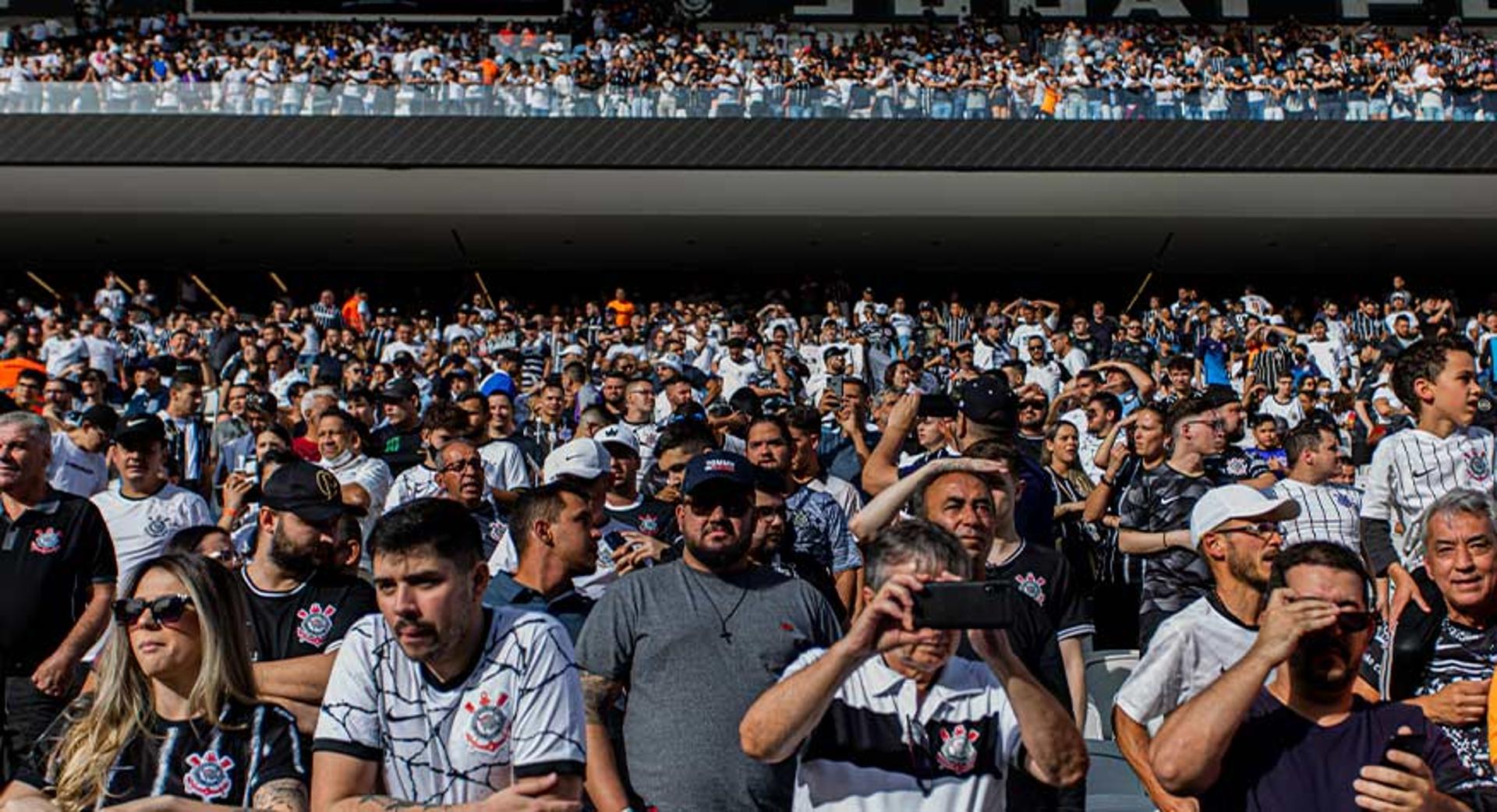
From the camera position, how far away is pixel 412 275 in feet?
104

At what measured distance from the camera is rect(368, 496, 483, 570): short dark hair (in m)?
3.37

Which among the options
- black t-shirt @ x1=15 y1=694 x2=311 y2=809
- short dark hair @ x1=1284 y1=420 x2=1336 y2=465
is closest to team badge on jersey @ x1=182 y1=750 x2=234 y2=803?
black t-shirt @ x1=15 y1=694 x2=311 y2=809

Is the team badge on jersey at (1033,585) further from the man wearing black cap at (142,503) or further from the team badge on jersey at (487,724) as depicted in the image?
the man wearing black cap at (142,503)

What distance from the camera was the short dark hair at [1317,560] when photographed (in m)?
3.44

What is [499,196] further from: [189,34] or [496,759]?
[496,759]

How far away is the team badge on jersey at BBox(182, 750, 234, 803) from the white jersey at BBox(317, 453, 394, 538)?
446 centimetres

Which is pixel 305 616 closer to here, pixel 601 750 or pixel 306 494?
pixel 306 494

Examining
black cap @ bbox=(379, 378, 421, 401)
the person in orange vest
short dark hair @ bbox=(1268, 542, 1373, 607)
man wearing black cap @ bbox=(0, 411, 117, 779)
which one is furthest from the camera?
the person in orange vest

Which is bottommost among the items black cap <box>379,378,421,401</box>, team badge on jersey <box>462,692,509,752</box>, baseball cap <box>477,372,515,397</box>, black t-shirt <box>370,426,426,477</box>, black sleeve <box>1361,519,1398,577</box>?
team badge on jersey <box>462,692,509,752</box>

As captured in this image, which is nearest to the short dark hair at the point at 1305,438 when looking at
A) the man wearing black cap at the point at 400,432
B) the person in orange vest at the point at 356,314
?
the man wearing black cap at the point at 400,432

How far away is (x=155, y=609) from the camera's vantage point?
11.4ft

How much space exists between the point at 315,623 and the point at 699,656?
1.28 meters

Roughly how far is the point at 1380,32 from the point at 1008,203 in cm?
953

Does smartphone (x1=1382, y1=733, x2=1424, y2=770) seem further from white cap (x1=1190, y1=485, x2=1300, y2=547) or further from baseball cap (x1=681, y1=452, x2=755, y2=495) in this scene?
baseball cap (x1=681, y1=452, x2=755, y2=495)
